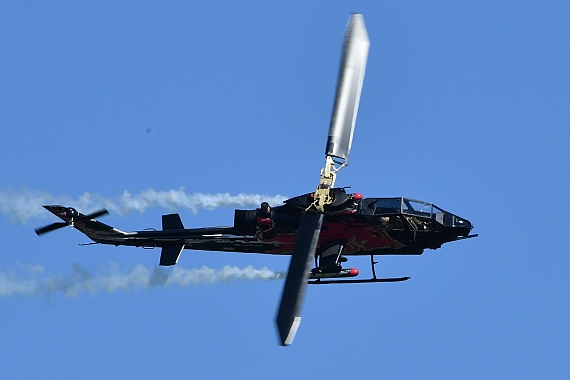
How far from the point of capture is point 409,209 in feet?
117

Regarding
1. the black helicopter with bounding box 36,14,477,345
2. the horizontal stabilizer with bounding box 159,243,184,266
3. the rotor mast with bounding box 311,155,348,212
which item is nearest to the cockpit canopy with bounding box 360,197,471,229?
the black helicopter with bounding box 36,14,477,345

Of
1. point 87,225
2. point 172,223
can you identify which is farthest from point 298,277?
point 87,225

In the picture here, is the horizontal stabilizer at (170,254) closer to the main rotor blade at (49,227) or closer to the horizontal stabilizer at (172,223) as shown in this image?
the horizontal stabilizer at (172,223)

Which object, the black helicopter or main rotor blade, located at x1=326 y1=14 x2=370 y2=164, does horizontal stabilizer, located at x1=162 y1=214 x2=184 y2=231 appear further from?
main rotor blade, located at x1=326 y1=14 x2=370 y2=164

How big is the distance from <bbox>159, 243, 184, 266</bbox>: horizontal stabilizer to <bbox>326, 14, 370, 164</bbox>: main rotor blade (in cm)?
564

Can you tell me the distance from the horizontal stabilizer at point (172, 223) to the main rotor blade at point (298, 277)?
491 centimetres

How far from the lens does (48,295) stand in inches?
1516

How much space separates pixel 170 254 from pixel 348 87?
7.26 meters

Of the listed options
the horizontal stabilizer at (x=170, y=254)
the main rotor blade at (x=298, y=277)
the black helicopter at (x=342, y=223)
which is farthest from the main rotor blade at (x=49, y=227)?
the main rotor blade at (x=298, y=277)

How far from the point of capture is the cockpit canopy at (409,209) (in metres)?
35.6

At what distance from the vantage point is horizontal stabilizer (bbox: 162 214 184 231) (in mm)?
38281

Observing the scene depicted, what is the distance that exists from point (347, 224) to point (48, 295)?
953 centimetres

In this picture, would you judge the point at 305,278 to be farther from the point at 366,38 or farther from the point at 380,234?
the point at 366,38

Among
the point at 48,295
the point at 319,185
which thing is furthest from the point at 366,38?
the point at 48,295
